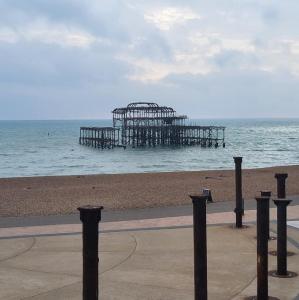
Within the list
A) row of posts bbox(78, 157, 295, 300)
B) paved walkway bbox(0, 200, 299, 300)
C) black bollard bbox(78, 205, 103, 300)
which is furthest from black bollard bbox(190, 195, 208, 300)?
black bollard bbox(78, 205, 103, 300)

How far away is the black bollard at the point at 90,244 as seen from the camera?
3.65 m

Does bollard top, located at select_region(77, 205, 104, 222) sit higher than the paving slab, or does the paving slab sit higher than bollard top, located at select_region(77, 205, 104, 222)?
bollard top, located at select_region(77, 205, 104, 222)

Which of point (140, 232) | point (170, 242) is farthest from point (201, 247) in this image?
point (140, 232)

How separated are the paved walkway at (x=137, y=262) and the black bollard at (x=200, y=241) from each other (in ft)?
2.22

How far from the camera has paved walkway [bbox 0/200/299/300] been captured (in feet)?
17.2

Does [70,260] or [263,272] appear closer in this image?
[263,272]

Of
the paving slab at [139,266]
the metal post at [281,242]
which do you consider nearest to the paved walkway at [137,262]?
the paving slab at [139,266]

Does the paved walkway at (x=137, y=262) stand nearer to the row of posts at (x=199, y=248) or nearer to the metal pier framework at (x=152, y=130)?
the row of posts at (x=199, y=248)

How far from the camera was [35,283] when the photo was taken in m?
5.57

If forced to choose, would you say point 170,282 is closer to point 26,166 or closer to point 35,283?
point 35,283

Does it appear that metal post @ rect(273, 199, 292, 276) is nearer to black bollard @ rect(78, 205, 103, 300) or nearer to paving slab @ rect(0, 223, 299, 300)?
paving slab @ rect(0, 223, 299, 300)

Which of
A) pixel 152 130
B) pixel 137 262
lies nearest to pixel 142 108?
pixel 152 130

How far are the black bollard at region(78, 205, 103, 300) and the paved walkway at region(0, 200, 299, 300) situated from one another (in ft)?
4.57

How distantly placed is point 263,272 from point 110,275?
1739 millimetres
